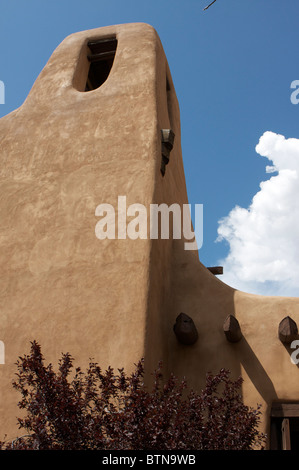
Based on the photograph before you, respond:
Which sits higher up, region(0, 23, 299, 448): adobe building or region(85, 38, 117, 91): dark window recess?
region(85, 38, 117, 91): dark window recess

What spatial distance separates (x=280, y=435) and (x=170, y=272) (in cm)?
265

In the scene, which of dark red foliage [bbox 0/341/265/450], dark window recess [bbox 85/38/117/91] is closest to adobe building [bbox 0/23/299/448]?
dark red foliage [bbox 0/341/265/450]

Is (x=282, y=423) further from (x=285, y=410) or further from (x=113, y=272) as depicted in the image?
(x=113, y=272)

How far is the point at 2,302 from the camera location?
249 inches

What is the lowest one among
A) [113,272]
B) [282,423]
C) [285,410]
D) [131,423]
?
[131,423]

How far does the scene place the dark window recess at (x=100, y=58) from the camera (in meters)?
9.70

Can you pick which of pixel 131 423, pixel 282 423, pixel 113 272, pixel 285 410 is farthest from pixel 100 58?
pixel 131 423

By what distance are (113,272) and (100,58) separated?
5680 mm

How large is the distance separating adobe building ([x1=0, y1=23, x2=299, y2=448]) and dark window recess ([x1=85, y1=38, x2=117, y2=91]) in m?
1.70

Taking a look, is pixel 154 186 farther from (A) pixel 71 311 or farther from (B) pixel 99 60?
(B) pixel 99 60

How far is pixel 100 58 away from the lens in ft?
32.1

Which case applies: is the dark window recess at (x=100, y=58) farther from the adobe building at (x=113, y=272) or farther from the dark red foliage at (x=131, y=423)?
the dark red foliage at (x=131, y=423)

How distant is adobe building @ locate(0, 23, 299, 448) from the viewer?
5629mm

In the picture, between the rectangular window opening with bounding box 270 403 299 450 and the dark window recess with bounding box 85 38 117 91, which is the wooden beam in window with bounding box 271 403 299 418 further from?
the dark window recess with bounding box 85 38 117 91
